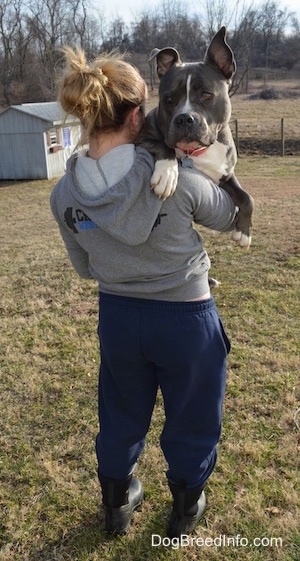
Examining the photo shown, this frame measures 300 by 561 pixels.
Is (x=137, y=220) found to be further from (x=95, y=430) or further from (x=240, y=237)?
(x=95, y=430)

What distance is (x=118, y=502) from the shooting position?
237 cm

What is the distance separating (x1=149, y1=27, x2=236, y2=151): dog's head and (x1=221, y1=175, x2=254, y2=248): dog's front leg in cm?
20

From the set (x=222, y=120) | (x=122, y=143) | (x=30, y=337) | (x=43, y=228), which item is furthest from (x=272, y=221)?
(x=122, y=143)

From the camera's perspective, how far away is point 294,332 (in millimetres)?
4469

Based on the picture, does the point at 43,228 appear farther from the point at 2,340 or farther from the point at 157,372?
the point at 157,372

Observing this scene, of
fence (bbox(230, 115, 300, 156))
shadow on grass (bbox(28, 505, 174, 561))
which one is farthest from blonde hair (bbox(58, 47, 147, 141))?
fence (bbox(230, 115, 300, 156))

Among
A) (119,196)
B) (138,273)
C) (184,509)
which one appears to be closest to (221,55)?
(119,196)

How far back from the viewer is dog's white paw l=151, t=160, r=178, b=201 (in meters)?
1.68

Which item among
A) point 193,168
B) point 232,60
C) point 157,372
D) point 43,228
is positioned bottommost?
point 43,228

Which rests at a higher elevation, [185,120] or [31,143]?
[185,120]

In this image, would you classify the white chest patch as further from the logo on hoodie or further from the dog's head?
the logo on hoodie

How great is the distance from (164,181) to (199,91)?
680 mm

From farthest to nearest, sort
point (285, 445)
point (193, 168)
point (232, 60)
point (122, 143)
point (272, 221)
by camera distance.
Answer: point (272, 221), point (285, 445), point (232, 60), point (193, 168), point (122, 143)

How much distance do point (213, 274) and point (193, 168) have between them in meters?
A: 4.11
